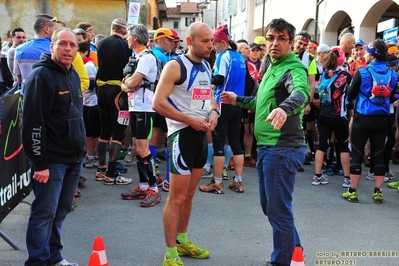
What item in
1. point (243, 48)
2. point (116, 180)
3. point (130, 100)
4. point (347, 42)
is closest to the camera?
point (130, 100)

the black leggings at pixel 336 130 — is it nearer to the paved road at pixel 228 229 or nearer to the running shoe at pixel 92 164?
the paved road at pixel 228 229

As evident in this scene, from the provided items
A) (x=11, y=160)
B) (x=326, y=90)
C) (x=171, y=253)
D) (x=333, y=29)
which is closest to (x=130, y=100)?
(x=11, y=160)

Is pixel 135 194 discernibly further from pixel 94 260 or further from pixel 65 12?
pixel 65 12

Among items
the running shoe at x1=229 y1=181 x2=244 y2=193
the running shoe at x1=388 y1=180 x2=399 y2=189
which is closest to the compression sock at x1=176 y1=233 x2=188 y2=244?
the running shoe at x1=229 y1=181 x2=244 y2=193

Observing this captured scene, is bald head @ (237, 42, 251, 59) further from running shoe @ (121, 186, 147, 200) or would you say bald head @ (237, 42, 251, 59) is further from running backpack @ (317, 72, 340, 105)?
running shoe @ (121, 186, 147, 200)

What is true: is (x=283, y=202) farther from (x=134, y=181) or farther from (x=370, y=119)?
(x=134, y=181)

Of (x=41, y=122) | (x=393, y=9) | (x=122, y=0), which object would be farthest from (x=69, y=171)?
(x=393, y=9)

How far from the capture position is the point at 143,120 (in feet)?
18.5

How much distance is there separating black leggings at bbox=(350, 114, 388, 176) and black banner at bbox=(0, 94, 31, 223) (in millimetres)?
4099

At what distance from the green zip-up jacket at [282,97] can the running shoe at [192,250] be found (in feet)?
3.88

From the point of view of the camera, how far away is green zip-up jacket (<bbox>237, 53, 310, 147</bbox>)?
325cm

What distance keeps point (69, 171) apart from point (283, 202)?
66.2 inches

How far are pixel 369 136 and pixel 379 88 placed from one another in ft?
2.20

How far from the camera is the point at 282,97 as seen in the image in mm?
3369
